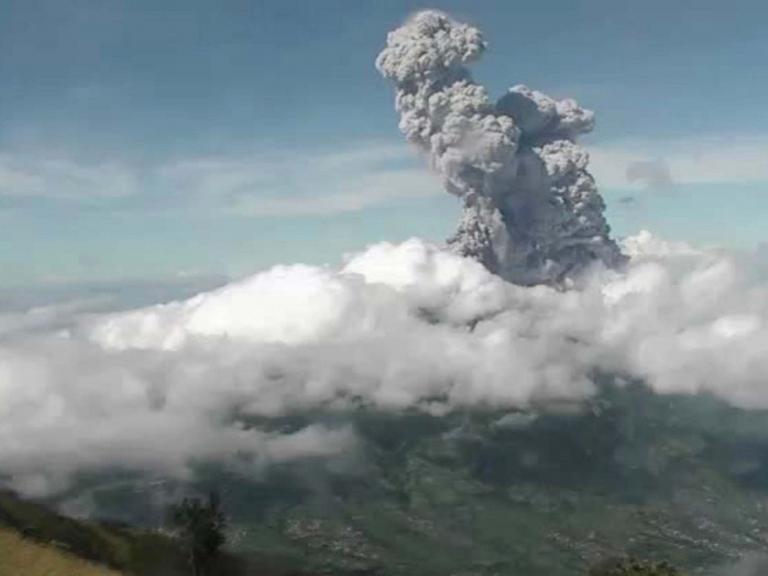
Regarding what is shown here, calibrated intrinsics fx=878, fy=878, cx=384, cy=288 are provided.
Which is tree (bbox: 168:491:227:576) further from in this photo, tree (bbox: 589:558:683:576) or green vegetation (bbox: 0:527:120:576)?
tree (bbox: 589:558:683:576)

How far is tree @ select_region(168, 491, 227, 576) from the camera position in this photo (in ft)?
431

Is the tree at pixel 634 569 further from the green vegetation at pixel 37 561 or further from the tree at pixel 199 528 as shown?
the green vegetation at pixel 37 561

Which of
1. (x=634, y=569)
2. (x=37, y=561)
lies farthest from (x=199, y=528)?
(x=634, y=569)

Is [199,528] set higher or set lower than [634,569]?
higher

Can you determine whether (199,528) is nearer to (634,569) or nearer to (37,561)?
(37,561)

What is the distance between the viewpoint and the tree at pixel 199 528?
431 ft

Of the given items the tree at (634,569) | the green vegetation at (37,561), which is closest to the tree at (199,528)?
the green vegetation at (37,561)

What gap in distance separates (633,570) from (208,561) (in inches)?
2560

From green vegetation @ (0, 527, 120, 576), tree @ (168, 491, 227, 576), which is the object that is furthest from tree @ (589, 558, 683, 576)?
green vegetation @ (0, 527, 120, 576)

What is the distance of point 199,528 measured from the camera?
132750 mm

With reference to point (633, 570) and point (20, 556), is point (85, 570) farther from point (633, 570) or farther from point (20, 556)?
point (633, 570)

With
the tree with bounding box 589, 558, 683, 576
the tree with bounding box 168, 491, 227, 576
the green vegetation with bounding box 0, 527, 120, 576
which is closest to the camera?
the green vegetation with bounding box 0, 527, 120, 576

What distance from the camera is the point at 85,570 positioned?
9506 cm

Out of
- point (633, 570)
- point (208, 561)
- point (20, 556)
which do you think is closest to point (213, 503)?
point (208, 561)
